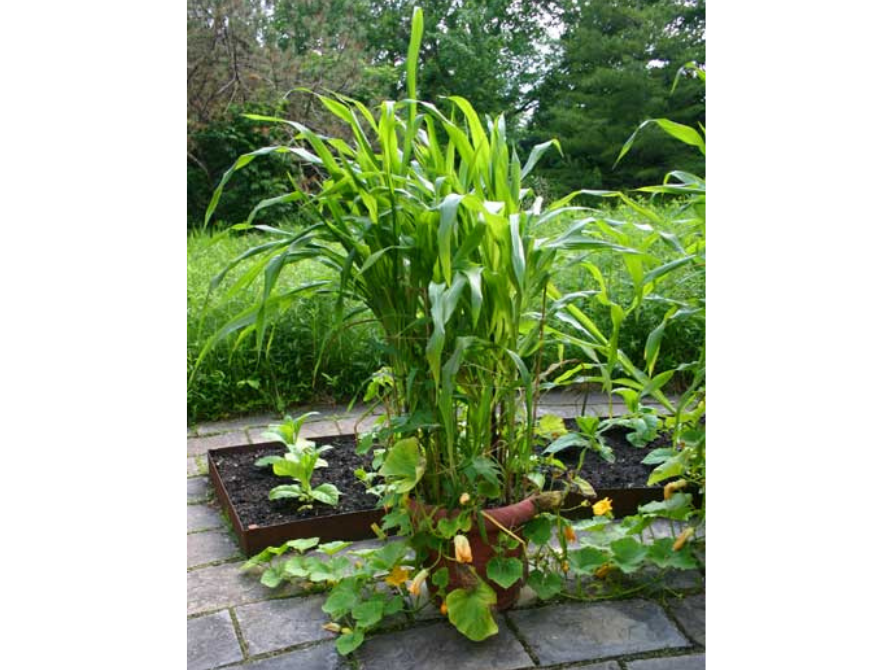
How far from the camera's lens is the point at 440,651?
1409 millimetres

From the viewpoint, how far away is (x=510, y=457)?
1.49 meters

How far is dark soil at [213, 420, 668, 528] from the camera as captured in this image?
204 centimetres

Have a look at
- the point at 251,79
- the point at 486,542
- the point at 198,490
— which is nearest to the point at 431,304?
the point at 486,542

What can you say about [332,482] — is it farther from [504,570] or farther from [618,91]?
[618,91]

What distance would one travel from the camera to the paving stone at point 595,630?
1.40m

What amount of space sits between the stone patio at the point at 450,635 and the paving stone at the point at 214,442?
0.97 m

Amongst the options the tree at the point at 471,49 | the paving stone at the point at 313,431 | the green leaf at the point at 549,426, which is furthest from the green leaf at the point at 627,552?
the tree at the point at 471,49

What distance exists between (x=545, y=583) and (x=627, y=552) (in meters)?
0.19

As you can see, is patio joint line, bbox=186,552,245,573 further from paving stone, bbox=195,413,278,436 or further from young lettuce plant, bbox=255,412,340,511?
paving stone, bbox=195,413,278,436

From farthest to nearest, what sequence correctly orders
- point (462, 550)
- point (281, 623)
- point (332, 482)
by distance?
point (332, 482)
point (281, 623)
point (462, 550)
